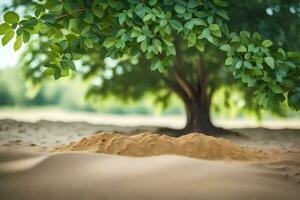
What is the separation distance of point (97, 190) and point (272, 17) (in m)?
4.29

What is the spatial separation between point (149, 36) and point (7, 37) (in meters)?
1.22

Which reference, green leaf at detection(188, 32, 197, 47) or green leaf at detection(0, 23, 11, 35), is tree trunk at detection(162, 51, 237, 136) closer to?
green leaf at detection(188, 32, 197, 47)

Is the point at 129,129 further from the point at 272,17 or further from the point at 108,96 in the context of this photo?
the point at 272,17

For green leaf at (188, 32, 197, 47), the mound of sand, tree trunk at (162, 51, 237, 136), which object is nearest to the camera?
the mound of sand

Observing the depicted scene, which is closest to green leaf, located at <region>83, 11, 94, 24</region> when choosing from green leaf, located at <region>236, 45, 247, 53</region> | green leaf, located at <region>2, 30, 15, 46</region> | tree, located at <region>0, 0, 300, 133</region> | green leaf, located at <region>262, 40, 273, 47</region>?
tree, located at <region>0, 0, 300, 133</region>

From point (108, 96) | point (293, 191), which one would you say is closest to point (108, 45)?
point (293, 191)

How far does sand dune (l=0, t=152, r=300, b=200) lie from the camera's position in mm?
2727

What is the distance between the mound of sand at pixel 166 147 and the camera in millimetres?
3863

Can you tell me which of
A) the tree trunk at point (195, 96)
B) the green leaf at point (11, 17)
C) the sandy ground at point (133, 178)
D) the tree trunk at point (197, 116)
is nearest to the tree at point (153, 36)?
the green leaf at point (11, 17)

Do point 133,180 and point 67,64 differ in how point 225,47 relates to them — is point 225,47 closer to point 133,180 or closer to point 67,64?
point 67,64

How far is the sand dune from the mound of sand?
0.68 meters

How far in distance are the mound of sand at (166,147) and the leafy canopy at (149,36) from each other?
0.55 meters

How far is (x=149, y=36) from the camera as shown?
4027mm

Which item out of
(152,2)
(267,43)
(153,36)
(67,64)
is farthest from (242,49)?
(67,64)
